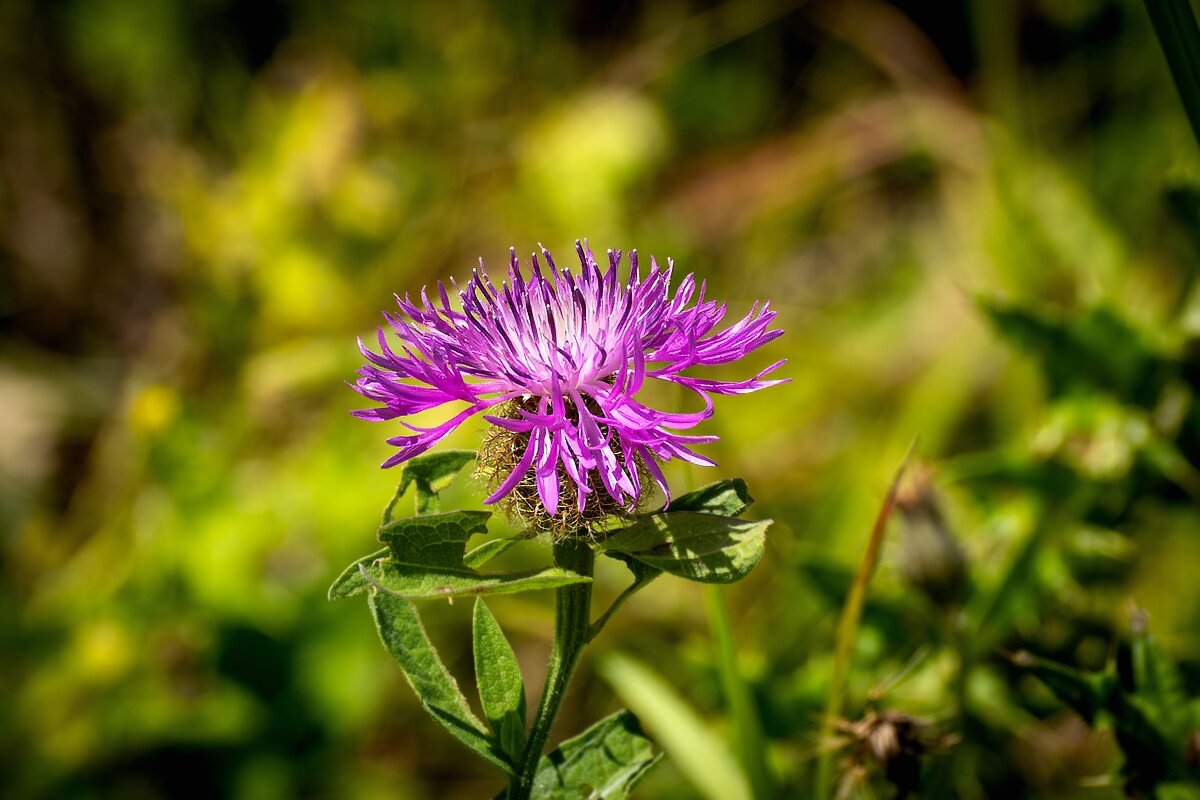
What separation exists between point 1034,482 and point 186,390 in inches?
76.3

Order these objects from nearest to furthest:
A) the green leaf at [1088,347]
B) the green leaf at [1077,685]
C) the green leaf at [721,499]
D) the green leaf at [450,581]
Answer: the green leaf at [450,581], the green leaf at [721,499], the green leaf at [1077,685], the green leaf at [1088,347]

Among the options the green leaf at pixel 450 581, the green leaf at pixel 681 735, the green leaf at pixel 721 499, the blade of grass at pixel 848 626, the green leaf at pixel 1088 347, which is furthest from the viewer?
the green leaf at pixel 1088 347

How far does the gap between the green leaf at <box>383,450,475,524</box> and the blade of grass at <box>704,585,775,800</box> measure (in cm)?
42

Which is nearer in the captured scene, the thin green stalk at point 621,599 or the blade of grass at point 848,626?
the thin green stalk at point 621,599

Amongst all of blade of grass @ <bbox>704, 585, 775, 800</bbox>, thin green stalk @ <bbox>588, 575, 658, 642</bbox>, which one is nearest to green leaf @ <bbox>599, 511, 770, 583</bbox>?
thin green stalk @ <bbox>588, 575, 658, 642</bbox>

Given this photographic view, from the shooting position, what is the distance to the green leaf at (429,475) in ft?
3.06

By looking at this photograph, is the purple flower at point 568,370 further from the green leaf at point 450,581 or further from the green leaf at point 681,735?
the green leaf at point 681,735

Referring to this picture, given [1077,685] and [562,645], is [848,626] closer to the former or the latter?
[1077,685]

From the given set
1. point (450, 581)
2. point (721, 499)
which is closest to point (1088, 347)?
point (721, 499)

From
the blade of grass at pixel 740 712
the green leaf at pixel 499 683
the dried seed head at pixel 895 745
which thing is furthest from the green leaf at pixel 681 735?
the green leaf at pixel 499 683

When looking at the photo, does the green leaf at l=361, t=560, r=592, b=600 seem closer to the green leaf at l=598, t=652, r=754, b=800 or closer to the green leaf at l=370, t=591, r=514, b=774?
the green leaf at l=370, t=591, r=514, b=774

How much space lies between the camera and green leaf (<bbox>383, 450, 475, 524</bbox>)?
932 millimetres

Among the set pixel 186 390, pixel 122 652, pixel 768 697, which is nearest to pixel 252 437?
pixel 186 390

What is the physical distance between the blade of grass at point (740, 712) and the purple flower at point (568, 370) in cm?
40
